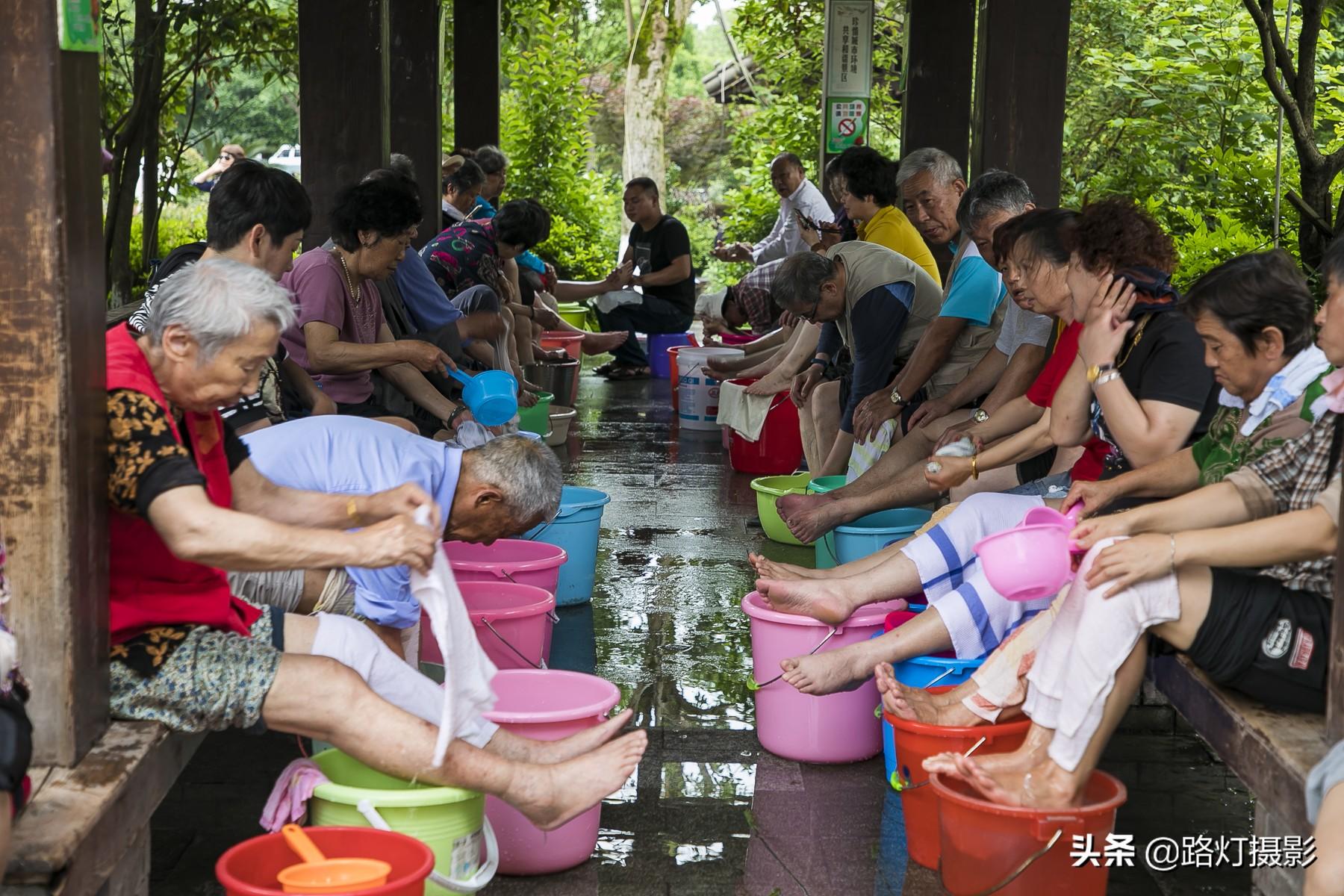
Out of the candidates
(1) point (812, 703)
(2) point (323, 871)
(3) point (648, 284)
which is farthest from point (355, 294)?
(3) point (648, 284)

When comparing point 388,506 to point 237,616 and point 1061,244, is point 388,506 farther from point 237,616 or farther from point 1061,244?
point 1061,244

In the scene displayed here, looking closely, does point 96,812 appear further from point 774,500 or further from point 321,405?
point 774,500

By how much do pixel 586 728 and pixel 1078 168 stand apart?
459 inches

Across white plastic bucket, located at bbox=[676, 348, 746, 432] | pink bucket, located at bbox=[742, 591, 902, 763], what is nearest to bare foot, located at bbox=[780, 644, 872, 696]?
pink bucket, located at bbox=[742, 591, 902, 763]

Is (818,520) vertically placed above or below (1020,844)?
above

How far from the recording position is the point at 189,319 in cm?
274

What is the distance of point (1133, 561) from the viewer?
9.18ft

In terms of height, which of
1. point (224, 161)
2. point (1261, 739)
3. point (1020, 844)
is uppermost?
point (224, 161)

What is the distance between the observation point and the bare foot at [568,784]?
2883 millimetres

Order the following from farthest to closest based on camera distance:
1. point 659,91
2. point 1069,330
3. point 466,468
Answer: point 659,91 → point 1069,330 → point 466,468

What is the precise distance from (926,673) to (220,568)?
5.93ft

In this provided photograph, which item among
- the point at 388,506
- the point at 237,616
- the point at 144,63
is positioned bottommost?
the point at 237,616

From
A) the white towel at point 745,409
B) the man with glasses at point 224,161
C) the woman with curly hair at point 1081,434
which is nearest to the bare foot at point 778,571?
the woman with curly hair at point 1081,434

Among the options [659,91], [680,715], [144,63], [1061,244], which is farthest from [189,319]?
[659,91]
